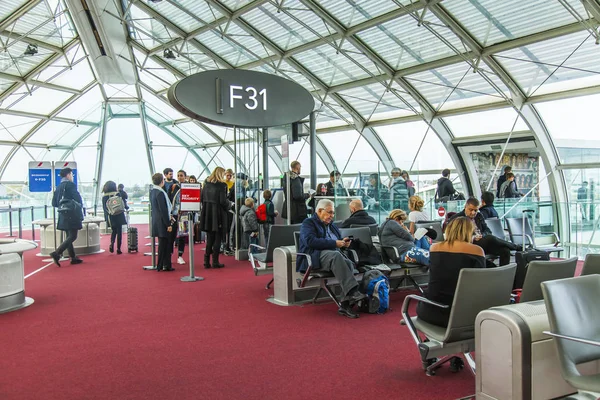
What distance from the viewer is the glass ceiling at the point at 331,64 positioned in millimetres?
11914

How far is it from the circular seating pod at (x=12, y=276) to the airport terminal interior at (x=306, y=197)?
3cm

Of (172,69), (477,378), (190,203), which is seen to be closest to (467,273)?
(477,378)

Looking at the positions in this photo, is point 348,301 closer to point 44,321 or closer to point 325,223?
point 325,223

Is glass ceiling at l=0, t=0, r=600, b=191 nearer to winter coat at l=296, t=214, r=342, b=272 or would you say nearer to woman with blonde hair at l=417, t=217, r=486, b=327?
winter coat at l=296, t=214, r=342, b=272

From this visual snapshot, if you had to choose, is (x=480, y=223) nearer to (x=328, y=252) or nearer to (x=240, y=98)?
(x=328, y=252)

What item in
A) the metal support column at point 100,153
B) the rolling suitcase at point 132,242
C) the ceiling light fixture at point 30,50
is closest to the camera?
the rolling suitcase at point 132,242

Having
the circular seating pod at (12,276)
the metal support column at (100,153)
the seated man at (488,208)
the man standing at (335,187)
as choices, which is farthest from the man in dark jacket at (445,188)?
the metal support column at (100,153)

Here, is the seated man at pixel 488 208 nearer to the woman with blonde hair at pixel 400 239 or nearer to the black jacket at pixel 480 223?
the black jacket at pixel 480 223

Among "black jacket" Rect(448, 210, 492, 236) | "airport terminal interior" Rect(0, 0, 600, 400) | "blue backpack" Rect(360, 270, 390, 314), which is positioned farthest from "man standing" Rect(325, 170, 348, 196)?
"blue backpack" Rect(360, 270, 390, 314)

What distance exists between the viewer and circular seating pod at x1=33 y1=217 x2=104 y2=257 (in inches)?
422

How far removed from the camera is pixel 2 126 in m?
19.9

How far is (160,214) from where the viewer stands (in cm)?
818

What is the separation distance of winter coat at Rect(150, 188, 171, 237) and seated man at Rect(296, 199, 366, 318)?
330 centimetres

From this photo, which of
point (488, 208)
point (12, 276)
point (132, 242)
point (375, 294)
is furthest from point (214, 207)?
point (488, 208)
